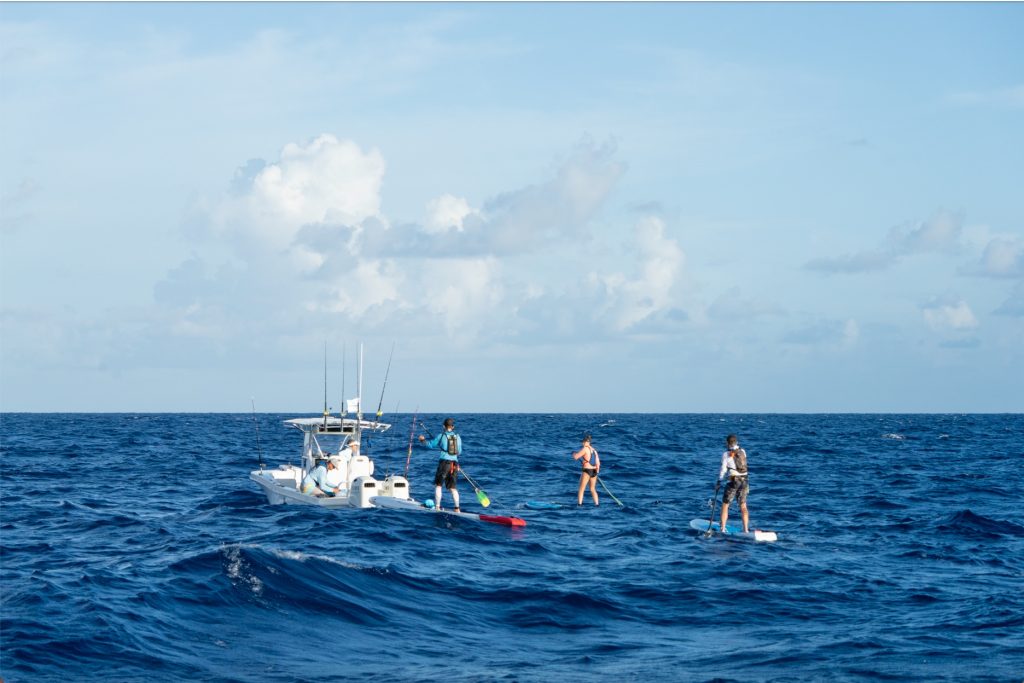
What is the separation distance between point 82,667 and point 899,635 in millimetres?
11066

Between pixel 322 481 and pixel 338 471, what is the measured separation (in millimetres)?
474

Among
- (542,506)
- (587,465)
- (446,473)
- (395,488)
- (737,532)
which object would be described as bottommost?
(542,506)

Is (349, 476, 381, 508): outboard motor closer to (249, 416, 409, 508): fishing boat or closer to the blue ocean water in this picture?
(249, 416, 409, 508): fishing boat

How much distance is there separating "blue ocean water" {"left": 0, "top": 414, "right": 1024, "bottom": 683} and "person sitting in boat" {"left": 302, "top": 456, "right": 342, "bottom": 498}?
638 mm

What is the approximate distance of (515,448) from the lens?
6438cm

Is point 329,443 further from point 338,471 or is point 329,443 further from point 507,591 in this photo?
point 507,591

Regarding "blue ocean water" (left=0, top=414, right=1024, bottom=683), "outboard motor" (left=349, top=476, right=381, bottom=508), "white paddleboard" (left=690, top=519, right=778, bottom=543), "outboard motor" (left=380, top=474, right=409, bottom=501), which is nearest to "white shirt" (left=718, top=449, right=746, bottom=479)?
"white paddleboard" (left=690, top=519, right=778, bottom=543)

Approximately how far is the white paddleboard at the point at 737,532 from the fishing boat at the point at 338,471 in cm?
733

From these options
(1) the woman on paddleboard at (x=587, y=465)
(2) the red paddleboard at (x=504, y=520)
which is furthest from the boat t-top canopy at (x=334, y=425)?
(1) the woman on paddleboard at (x=587, y=465)

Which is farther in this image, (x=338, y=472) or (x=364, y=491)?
(x=338, y=472)

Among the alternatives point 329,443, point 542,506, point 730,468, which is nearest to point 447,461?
point 329,443

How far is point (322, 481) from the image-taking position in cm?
2841

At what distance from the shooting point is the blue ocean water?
14.5 meters

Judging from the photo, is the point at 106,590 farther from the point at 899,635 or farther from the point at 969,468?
the point at 969,468
